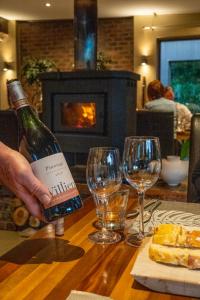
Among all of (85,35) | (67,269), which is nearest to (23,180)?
(67,269)

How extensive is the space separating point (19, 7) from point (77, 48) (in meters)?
3.23

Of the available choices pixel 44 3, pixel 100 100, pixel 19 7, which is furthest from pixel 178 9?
pixel 100 100

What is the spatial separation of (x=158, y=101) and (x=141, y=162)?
3.62 metres

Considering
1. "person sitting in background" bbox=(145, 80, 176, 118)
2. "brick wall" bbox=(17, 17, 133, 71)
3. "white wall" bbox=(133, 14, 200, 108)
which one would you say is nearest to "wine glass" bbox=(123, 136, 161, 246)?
"person sitting in background" bbox=(145, 80, 176, 118)

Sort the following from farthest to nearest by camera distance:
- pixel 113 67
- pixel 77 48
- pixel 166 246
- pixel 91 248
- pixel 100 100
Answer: pixel 113 67 < pixel 77 48 < pixel 100 100 < pixel 91 248 < pixel 166 246

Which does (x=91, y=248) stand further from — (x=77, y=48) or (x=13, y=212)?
(x=77, y=48)

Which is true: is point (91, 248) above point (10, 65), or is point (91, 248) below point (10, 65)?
below

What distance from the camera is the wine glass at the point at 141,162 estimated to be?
2.76ft

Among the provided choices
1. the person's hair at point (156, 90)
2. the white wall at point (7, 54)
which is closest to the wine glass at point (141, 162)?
the person's hair at point (156, 90)

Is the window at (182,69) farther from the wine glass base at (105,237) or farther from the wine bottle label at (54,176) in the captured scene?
the wine bottle label at (54,176)

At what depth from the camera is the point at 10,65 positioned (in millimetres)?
7145

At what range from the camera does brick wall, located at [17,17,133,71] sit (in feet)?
22.1

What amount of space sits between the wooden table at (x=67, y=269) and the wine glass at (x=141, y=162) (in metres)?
0.11

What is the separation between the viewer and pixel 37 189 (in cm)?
69
